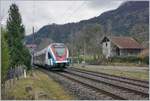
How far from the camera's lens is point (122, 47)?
8281cm

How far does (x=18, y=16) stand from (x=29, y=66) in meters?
6.44

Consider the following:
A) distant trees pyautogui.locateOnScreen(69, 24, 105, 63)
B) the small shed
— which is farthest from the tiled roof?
distant trees pyautogui.locateOnScreen(69, 24, 105, 63)

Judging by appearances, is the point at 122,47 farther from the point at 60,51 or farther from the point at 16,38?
the point at 16,38

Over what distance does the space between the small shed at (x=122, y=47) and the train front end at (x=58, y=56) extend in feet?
137

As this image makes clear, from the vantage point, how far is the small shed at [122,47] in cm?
8369

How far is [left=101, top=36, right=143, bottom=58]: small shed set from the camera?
83.7m

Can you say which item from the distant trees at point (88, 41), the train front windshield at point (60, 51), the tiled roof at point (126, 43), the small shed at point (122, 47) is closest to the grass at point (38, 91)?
the train front windshield at point (60, 51)

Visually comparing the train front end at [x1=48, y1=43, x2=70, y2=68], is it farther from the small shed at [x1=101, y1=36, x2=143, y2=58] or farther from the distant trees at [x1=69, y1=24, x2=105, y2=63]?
the distant trees at [x1=69, y1=24, x2=105, y2=63]

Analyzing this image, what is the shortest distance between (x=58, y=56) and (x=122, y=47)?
4286cm

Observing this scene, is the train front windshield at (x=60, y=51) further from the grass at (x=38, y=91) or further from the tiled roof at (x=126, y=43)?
the tiled roof at (x=126, y=43)

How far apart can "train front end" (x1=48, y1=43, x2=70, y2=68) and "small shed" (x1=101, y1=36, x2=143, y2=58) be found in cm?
4161

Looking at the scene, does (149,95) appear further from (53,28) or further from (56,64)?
(53,28)

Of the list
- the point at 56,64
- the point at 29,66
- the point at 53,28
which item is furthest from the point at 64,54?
the point at 53,28

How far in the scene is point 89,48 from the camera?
10550cm
